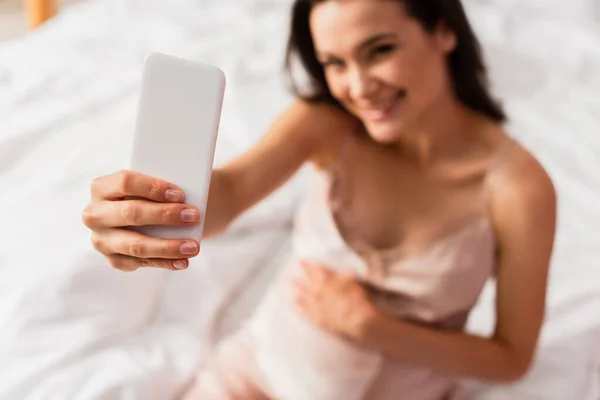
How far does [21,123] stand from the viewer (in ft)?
3.57

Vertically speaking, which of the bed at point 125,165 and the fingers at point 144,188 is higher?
the fingers at point 144,188

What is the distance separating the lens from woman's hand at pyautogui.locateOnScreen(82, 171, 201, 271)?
0.48 meters

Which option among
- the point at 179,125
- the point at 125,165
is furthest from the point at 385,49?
the point at 125,165

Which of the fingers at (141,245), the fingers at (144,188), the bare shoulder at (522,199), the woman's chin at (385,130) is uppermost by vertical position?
the fingers at (144,188)

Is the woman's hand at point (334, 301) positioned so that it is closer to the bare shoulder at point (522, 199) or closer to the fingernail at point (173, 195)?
the bare shoulder at point (522, 199)

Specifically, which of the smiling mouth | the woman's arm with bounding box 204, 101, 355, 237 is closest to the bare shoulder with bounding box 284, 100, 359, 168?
the woman's arm with bounding box 204, 101, 355, 237

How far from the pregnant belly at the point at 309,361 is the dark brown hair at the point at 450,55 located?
0.86 feet

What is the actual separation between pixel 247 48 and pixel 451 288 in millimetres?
864

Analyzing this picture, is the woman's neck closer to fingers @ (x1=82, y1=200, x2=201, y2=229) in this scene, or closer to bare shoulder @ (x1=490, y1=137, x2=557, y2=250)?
bare shoulder @ (x1=490, y1=137, x2=557, y2=250)

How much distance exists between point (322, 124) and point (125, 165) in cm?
42

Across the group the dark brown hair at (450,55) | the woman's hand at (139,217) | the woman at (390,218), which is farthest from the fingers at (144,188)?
the dark brown hair at (450,55)

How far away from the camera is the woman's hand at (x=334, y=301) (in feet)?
2.30

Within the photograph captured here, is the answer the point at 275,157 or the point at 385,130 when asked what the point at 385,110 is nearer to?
the point at 385,130

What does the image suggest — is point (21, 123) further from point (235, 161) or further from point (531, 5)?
point (531, 5)
